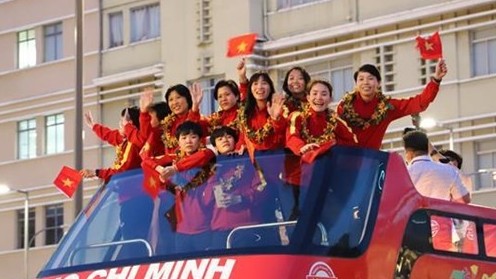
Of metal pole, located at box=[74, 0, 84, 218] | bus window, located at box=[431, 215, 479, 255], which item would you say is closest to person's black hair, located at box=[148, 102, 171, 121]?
bus window, located at box=[431, 215, 479, 255]

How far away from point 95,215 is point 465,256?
285 centimetres

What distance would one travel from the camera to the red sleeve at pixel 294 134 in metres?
12.1

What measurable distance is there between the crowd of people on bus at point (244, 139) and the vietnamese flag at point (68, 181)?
610mm

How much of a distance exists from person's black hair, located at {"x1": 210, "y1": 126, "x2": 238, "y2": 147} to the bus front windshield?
384 millimetres

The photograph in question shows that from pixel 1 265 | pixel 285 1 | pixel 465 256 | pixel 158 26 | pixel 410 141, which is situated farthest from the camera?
pixel 1 265

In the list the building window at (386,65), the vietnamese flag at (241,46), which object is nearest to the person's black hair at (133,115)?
the vietnamese flag at (241,46)

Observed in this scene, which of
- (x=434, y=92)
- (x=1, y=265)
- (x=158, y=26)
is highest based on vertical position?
Answer: (x=158, y=26)

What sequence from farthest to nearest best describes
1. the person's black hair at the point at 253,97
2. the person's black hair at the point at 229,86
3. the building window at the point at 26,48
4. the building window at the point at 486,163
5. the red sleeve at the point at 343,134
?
the building window at the point at 26,48
the building window at the point at 486,163
the person's black hair at the point at 229,86
the person's black hair at the point at 253,97
the red sleeve at the point at 343,134

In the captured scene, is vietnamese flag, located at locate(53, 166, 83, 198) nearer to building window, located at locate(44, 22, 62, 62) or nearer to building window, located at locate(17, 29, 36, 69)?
building window, located at locate(44, 22, 62, 62)

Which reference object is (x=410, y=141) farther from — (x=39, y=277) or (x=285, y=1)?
(x=285, y=1)

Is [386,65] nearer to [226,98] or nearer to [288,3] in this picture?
[288,3]

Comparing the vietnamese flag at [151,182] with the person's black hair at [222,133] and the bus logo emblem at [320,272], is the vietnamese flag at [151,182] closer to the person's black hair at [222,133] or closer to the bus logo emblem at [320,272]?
the person's black hair at [222,133]

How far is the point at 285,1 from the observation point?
4706 cm

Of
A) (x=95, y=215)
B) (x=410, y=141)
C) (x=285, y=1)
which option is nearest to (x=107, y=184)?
(x=95, y=215)
